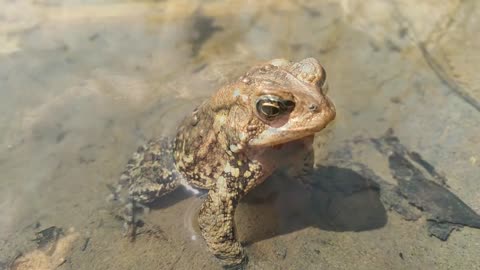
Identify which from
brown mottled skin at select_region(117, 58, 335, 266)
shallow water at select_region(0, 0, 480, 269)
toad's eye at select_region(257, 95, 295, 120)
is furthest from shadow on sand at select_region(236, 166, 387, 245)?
toad's eye at select_region(257, 95, 295, 120)

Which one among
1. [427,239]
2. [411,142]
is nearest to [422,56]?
[411,142]

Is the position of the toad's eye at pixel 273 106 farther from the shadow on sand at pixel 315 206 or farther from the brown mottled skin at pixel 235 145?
the shadow on sand at pixel 315 206

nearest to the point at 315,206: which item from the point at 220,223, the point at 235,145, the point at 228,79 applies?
the point at 220,223

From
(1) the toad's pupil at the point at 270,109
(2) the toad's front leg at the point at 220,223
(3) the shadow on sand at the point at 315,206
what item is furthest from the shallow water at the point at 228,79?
(1) the toad's pupil at the point at 270,109

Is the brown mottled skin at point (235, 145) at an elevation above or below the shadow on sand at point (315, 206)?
above

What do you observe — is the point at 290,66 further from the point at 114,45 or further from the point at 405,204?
the point at 114,45

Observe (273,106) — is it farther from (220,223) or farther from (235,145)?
(220,223)

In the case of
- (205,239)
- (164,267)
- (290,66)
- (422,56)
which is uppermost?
(290,66)
